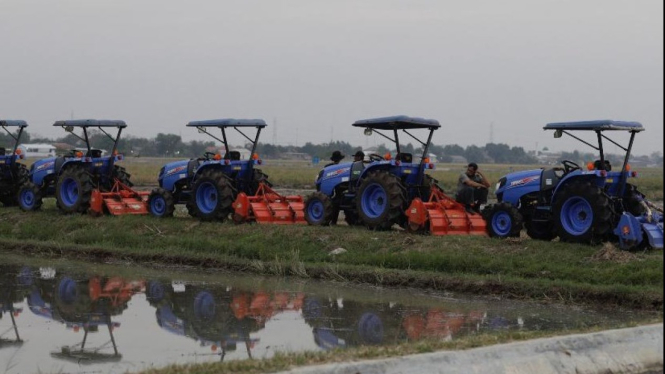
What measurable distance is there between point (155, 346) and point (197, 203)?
1058 centimetres

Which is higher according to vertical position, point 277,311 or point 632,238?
point 632,238

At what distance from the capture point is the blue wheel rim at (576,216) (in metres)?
14.7

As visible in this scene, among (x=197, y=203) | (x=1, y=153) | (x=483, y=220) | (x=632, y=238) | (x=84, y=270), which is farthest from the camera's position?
(x=1, y=153)

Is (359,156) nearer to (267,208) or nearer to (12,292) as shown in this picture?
(267,208)

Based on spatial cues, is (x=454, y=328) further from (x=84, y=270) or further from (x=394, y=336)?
(x=84, y=270)

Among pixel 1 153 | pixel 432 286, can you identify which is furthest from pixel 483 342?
pixel 1 153

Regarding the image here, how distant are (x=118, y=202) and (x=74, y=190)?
1502 mm

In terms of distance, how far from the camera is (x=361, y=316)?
11.4 metres

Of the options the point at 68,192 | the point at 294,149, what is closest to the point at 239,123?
the point at 68,192

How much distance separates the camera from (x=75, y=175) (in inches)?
848

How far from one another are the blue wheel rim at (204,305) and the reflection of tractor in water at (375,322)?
1185 millimetres

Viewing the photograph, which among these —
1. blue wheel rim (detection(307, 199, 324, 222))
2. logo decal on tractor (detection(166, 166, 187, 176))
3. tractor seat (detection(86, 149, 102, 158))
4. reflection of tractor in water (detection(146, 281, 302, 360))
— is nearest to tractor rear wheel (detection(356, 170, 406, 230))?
blue wheel rim (detection(307, 199, 324, 222))

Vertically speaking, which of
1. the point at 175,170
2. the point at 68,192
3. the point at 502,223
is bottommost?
the point at 68,192

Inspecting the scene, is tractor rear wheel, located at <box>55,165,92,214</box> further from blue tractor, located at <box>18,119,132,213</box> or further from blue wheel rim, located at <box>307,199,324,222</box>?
blue wheel rim, located at <box>307,199,324,222</box>
